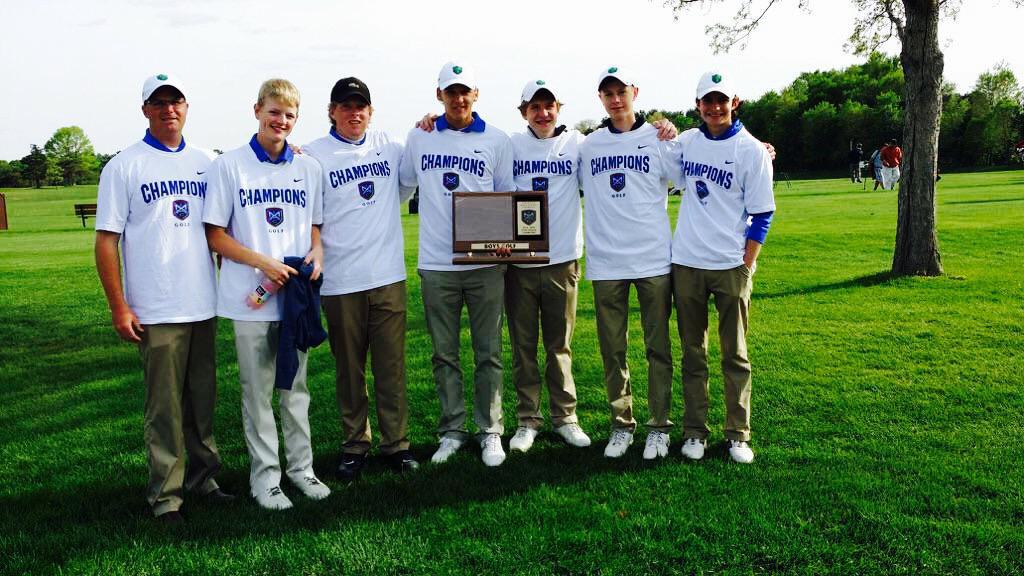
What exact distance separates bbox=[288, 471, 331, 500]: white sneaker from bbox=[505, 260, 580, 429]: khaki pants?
62.6 inches

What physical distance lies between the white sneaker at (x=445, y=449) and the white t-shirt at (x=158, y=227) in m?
1.82

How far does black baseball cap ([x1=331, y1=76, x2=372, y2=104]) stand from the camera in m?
5.22

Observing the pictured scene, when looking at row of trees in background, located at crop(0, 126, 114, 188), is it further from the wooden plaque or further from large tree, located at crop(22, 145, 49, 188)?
the wooden plaque

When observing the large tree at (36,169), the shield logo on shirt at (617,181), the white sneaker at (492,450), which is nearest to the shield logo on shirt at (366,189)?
the shield logo on shirt at (617,181)

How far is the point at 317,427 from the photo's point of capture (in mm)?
6469

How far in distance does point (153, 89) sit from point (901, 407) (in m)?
5.72

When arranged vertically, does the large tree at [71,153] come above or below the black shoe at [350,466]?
above

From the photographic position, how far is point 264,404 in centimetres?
489

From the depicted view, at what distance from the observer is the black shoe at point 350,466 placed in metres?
5.34

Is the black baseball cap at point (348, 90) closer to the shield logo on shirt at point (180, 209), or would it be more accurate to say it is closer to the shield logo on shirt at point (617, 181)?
the shield logo on shirt at point (180, 209)

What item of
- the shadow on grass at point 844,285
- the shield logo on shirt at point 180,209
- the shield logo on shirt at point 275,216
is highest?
the shield logo on shirt at point 180,209

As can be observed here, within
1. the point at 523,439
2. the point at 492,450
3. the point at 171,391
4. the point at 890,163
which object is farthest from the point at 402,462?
the point at 890,163

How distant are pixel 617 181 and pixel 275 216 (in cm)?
224

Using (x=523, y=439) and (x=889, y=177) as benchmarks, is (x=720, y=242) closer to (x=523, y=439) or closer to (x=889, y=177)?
(x=523, y=439)
